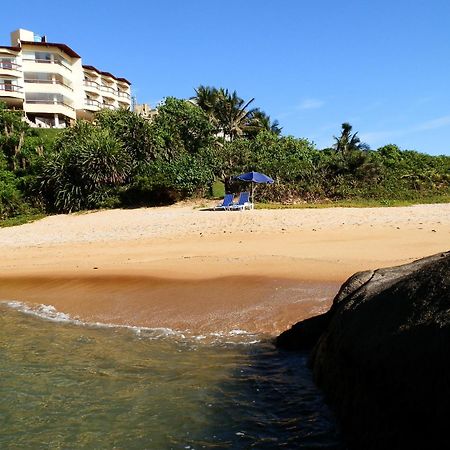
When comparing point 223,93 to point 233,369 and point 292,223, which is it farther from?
point 233,369

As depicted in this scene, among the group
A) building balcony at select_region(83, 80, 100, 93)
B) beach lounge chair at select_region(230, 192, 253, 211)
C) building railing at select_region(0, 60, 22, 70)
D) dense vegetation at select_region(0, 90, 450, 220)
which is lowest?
beach lounge chair at select_region(230, 192, 253, 211)

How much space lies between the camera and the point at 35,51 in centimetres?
5303

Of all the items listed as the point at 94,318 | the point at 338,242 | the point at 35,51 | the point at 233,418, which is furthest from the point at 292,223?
the point at 35,51

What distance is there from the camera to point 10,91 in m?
50.9

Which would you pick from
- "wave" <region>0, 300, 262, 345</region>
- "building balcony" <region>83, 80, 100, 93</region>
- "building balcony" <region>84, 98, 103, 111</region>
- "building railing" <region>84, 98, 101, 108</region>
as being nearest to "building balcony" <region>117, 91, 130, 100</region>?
"building balcony" <region>83, 80, 100, 93</region>

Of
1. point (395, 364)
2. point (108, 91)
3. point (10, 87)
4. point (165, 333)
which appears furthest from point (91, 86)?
point (395, 364)

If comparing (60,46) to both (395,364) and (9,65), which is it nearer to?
(9,65)

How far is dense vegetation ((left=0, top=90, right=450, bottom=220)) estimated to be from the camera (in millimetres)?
26047

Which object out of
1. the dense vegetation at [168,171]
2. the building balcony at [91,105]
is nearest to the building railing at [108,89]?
the building balcony at [91,105]

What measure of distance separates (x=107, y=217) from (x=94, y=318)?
1460cm

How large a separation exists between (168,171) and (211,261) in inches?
594

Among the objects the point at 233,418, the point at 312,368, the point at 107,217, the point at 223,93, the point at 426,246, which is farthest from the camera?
the point at 223,93

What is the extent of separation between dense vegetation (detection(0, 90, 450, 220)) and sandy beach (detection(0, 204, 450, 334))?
5181 mm

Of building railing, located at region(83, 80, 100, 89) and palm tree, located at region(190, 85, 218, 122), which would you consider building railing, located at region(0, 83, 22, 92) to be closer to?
building railing, located at region(83, 80, 100, 89)
